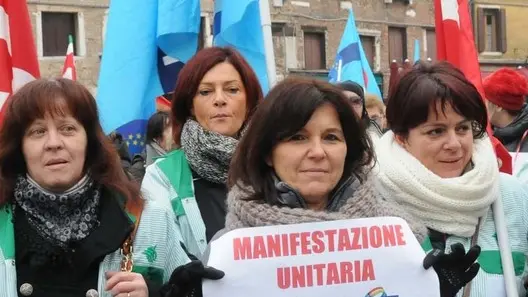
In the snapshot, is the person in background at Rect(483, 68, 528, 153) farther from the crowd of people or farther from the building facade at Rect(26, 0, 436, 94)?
the building facade at Rect(26, 0, 436, 94)

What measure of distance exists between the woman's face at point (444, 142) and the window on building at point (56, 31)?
1973 cm

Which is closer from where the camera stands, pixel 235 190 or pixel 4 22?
pixel 235 190

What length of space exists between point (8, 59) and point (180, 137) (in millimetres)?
1050

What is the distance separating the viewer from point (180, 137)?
3764 millimetres

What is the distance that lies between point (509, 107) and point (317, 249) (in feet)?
9.10

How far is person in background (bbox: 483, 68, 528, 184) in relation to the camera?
4691 millimetres

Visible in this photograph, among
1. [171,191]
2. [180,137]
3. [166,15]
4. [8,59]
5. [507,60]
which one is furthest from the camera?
[507,60]

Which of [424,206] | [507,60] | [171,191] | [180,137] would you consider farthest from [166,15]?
[507,60]

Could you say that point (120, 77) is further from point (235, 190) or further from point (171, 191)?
point (235, 190)

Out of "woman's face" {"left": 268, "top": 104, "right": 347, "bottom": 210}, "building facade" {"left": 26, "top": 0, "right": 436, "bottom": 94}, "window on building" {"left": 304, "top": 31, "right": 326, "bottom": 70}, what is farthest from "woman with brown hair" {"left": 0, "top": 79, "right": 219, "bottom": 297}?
"window on building" {"left": 304, "top": 31, "right": 326, "bottom": 70}

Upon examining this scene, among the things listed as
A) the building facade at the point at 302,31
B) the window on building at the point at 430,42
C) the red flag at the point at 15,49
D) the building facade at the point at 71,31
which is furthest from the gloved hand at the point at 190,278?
the window on building at the point at 430,42

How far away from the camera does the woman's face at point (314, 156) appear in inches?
96.8

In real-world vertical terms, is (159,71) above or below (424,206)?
above

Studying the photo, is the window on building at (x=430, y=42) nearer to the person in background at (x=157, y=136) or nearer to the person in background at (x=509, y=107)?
the person in background at (x=157, y=136)
